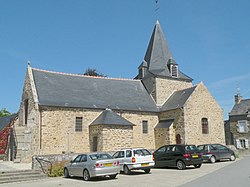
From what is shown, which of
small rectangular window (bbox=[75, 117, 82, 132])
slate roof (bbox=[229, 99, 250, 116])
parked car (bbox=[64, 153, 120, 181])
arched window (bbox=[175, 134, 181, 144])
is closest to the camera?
parked car (bbox=[64, 153, 120, 181])

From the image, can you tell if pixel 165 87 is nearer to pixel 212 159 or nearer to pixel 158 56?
pixel 158 56

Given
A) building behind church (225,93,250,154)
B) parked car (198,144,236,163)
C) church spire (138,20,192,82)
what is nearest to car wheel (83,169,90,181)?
parked car (198,144,236,163)

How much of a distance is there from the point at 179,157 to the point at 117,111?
35.3ft

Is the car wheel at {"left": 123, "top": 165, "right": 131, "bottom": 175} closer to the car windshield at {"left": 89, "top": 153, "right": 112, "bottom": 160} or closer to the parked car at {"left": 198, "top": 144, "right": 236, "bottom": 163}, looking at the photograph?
the car windshield at {"left": 89, "top": 153, "right": 112, "bottom": 160}

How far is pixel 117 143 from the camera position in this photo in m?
21.6

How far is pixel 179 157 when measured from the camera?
47.8 feet

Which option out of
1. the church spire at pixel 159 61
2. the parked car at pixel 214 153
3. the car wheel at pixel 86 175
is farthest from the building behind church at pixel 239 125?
the car wheel at pixel 86 175

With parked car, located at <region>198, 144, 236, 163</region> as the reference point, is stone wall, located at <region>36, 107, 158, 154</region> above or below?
above

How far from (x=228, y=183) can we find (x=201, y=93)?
56.0 ft

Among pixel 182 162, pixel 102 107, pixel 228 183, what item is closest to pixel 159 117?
pixel 102 107

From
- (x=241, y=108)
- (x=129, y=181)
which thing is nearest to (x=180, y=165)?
(x=129, y=181)

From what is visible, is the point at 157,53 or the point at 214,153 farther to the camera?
the point at 157,53

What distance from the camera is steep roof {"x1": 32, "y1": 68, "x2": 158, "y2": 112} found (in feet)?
73.5

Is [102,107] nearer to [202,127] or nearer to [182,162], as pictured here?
[202,127]
